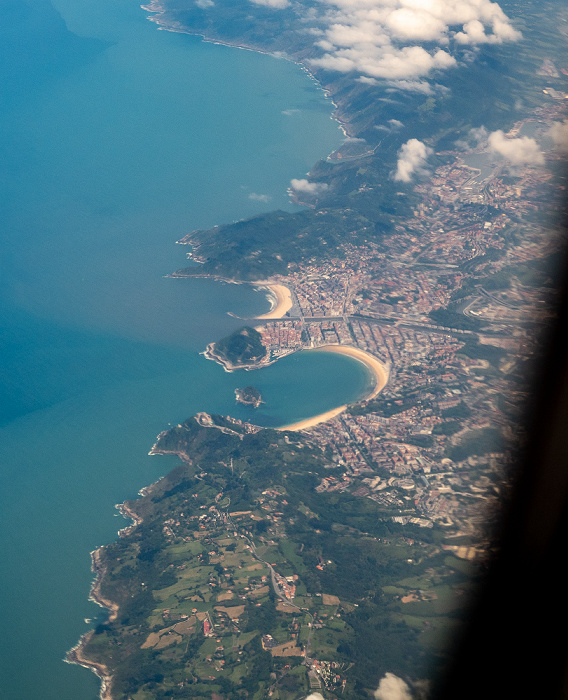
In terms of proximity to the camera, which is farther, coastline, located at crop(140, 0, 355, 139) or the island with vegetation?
coastline, located at crop(140, 0, 355, 139)

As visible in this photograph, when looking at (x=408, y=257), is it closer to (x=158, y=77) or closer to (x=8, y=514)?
(x=8, y=514)

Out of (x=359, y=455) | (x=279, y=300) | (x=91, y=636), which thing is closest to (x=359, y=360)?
(x=279, y=300)

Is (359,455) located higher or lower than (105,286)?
higher

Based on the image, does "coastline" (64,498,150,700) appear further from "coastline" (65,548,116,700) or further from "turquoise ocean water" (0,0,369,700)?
"turquoise ocean water" (0,0,369,700)

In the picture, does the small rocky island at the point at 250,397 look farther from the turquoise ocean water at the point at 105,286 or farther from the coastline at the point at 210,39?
the coastline at the point at 210,39

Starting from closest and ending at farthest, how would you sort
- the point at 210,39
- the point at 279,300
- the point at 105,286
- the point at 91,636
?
the point at 91,636 → the point at 279,300 → the point at 105,286 → the point at 210,39

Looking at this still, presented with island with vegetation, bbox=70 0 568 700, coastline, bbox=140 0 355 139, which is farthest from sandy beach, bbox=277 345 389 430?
coastline, bbox=140 0 355 139

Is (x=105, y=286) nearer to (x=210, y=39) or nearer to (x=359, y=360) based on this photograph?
(x=359, y=360)
